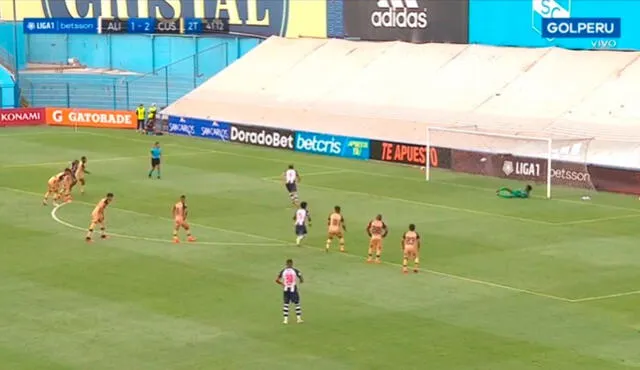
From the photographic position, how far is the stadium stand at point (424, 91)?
211 feet

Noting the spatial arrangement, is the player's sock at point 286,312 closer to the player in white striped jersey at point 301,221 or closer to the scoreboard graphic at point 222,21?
the player in white striped jersey at point 301,221

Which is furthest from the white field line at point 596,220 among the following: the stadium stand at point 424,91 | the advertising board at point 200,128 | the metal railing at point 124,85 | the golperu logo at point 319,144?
the metal railing at point 124,85

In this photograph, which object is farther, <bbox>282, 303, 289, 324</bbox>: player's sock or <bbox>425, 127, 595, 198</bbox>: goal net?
<bbox>425, 127, 595, 198</bbox>: goal net

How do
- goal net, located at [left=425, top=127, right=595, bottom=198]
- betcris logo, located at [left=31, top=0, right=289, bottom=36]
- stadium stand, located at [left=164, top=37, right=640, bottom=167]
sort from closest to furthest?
1. goal net, located at [left=425, top=127, right=595, bottom=198]
2. stadium stand, located at [left=164, top=37, right=640, bottom=167]
3. betcris logo, located at [left=31, top=0, right=289, bottom=36]

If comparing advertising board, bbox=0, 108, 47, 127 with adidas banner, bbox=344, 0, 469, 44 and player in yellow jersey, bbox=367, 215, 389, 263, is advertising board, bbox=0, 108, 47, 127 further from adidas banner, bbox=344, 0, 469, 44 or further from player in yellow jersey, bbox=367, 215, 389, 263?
player in yellow jersey, bbox=367, 215, 389, 263

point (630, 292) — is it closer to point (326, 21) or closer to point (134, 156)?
point (134, 156)

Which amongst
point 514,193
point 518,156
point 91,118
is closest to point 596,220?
point 514,193

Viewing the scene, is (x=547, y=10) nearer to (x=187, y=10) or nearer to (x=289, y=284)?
(x=187, y=10)

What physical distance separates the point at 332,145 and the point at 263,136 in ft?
16.8

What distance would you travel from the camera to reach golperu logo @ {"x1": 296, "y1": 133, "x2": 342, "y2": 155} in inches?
2680

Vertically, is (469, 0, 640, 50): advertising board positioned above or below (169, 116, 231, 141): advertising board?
above

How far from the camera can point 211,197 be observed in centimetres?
5331

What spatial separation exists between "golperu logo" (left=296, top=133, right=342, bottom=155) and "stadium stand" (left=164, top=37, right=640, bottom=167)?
1287 millimetres

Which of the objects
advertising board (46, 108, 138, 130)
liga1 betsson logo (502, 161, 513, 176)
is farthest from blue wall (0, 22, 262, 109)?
liga1 betsson logo (502, 161, 513, 176)
